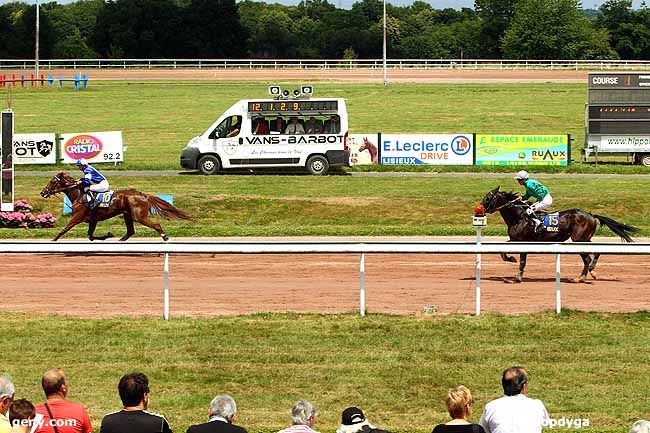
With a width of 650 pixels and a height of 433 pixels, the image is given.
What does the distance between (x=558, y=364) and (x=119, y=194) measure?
1115 cm

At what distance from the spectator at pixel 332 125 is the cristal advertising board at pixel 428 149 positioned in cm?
306

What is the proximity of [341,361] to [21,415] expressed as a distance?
19.3 ft

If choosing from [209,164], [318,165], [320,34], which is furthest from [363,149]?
[320,34]

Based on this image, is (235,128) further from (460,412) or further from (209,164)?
(460,412)

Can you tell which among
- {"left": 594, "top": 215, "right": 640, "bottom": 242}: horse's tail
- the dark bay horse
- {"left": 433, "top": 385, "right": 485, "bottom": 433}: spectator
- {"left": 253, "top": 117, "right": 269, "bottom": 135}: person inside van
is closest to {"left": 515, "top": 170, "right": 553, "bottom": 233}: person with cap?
the dark bay horse

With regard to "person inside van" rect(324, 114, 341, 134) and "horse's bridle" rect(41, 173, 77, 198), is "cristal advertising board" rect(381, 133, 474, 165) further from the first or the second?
"horse's bridle" rect(41, 173, 77, 198)

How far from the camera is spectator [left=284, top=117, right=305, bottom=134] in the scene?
33.3m

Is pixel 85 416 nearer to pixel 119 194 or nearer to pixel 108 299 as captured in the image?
Answer: pixel 108 299

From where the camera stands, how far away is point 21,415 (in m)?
7.39

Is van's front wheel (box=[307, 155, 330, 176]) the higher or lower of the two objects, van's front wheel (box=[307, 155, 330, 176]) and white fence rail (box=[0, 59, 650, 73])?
the lower

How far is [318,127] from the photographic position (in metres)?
33.5

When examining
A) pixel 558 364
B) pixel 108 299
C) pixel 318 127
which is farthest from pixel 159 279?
pixel 318 127

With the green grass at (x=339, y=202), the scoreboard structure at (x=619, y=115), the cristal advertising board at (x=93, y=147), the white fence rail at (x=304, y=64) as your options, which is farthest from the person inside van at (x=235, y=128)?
the white fence rail at (x=304, y=64)

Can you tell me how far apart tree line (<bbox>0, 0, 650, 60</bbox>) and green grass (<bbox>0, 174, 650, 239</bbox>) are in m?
61.2
